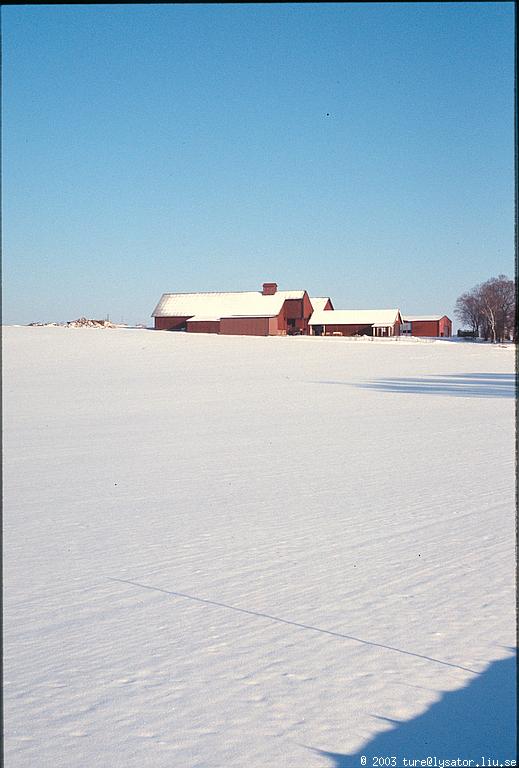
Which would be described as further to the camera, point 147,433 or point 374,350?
point 374,350

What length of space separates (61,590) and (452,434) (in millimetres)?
10331

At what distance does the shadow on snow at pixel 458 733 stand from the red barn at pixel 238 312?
232ft

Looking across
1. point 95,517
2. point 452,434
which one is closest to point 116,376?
point 452,434

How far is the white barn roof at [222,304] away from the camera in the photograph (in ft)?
250

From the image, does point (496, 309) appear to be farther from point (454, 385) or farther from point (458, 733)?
point (458, 733)

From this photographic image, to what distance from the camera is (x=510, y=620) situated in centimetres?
519

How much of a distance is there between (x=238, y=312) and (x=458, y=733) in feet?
240

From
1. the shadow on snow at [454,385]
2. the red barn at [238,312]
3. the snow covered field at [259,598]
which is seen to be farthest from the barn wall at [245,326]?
the snow covered field at [259,598]

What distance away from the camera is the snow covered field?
13.1 feet

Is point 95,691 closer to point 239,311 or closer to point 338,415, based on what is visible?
point 338,415

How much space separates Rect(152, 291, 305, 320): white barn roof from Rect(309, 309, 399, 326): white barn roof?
4.50 m

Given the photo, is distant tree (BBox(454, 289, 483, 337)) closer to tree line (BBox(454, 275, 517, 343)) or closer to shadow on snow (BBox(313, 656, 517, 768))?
tree line (BBox(454, 275, 517, 343))

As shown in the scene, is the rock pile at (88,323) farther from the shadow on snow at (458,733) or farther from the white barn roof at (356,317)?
the shadow on snow at (458,733)

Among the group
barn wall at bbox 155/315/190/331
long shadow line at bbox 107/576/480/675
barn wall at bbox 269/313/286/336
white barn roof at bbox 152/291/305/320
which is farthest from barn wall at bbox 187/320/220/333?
long shadow line at bbox 107/576/480/675
